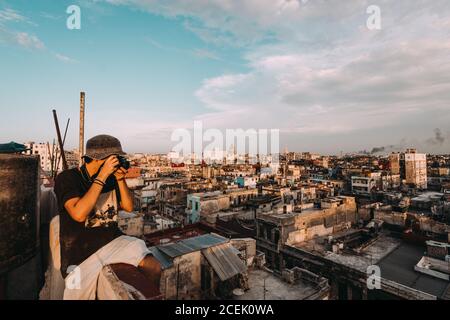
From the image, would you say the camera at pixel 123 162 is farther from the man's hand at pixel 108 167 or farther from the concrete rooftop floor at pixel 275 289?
the concrete rooftop floor at pixel 275 289

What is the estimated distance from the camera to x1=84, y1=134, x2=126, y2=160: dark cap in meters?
3.90

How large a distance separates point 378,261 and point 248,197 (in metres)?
19.7

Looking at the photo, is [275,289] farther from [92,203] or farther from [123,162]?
[92,203]

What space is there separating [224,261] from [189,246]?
6.19ft

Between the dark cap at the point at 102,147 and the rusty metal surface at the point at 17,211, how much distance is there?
43.5 inches

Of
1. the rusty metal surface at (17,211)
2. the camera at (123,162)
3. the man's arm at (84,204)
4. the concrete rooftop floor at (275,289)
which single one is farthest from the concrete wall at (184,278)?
the man's arm at (84,204)

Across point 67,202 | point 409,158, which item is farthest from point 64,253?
point 409,158

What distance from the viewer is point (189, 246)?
12609 millimetres

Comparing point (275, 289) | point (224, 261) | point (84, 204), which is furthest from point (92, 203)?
point (275, 289)

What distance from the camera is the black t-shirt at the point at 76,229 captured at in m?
3.46

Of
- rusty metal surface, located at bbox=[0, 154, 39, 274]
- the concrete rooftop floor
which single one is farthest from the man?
the concrete rooftop floor

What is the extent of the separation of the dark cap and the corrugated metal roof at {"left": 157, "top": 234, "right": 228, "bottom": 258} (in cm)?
879

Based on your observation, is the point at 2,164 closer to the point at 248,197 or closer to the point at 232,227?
the point at 232,227

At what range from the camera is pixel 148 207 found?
3734 cm
